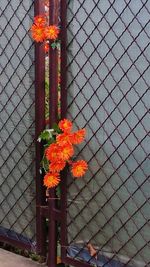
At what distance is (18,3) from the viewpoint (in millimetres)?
3303

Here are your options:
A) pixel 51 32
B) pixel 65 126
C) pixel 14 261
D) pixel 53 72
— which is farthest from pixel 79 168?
pixel 14 261

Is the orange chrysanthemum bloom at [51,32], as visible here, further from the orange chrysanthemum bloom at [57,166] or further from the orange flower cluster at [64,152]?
the orange chrysanthemum bloom at [57,166]

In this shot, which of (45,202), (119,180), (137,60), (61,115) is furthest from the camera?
(45,202)

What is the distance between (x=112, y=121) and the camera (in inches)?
115

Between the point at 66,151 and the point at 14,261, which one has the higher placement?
the point at 66,151

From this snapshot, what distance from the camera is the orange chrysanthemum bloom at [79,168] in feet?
9.92

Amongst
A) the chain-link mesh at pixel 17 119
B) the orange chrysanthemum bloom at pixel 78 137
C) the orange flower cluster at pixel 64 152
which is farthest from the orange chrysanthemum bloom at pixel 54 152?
the chain-link mesh at pixel 17 119

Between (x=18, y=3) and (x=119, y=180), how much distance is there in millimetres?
1306

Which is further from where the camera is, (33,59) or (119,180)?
(33,59)

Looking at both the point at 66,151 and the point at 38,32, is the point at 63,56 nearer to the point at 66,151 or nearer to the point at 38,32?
the point at 38,32

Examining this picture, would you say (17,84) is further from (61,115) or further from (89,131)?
(89,131)

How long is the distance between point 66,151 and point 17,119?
23.7 inches

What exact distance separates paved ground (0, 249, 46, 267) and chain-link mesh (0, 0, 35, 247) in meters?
0.15

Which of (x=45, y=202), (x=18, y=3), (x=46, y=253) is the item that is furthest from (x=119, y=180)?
(x=18, y=3)
